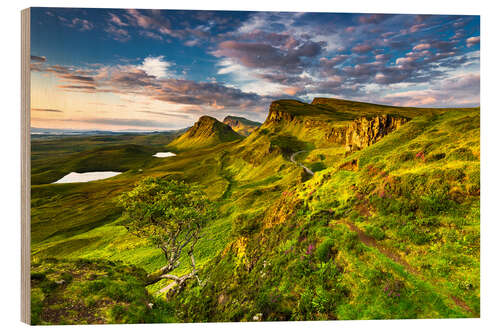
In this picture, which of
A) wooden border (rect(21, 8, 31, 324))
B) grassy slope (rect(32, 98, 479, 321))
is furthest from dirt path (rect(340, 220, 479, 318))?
wooden border (rect(21, 8, 31, 324))

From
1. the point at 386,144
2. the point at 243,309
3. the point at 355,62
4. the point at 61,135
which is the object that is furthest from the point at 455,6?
the point at 61,135

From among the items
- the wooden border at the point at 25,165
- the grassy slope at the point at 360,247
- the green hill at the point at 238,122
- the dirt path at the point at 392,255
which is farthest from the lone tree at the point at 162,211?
the green hill at the point at 238,122

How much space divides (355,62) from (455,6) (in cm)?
572

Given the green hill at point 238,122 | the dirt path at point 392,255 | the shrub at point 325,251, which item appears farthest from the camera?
the green hill at point 238,122

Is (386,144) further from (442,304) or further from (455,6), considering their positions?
(442,304)

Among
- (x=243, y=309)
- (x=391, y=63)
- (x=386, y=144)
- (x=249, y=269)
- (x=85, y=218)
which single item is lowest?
(x=85, y=218)

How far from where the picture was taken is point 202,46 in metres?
15.0

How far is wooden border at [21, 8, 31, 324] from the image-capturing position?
934cm

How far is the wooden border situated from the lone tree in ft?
13.7

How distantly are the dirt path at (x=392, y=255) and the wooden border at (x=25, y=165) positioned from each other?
1650 centimetres

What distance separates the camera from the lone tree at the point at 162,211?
39.3 feet

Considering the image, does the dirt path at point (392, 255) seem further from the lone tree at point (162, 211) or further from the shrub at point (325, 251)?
the lone tree at point (162, 211)

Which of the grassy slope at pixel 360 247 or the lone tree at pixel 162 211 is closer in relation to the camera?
the grassy slope at pixel 360 247

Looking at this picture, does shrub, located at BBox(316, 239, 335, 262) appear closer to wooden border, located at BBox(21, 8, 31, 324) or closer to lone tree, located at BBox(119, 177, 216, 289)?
lone tree, located at BBox(119, 177, 216, 289)
